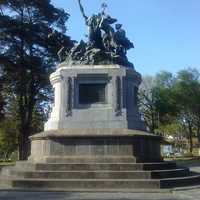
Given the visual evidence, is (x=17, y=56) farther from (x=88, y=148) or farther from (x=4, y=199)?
(x=4, y=199)

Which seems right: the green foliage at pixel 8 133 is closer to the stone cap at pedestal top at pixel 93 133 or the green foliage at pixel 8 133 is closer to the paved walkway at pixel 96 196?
the stone cap at pedestal top at pixel 93 133

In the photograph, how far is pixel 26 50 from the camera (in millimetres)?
37906

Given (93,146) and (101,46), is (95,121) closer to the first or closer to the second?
(93,146)

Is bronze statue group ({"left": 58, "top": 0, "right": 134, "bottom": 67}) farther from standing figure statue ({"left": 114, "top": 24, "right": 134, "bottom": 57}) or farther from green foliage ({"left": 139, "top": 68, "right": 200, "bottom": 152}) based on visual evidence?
green foliage ({"left": 139, "top": 68, "right": 200, "bottom": 152})

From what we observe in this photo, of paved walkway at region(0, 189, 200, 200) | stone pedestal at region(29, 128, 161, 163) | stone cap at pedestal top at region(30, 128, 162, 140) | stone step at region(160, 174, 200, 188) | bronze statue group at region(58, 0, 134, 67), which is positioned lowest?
paved walkway at region(0, 189, 200, 200)

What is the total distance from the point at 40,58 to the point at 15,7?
17.9 ft

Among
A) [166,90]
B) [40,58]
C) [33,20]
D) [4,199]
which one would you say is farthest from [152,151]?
[166,90]

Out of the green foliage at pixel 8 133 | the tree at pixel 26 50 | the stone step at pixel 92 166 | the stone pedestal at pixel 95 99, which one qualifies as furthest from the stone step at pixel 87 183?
the green foliage at pixel 8 133

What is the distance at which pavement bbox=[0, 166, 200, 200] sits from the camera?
480 inches

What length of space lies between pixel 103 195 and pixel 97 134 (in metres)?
4.10

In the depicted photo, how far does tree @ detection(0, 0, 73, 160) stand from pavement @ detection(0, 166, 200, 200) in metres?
22.6

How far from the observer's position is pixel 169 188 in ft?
47.3

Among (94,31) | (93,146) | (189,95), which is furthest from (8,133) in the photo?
(93,146)

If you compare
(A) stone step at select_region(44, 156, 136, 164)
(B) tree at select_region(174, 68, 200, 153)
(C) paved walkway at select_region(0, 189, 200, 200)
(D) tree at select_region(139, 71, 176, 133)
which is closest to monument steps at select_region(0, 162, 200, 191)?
(A) stone step at select_region(44, 156, 136, 164)
